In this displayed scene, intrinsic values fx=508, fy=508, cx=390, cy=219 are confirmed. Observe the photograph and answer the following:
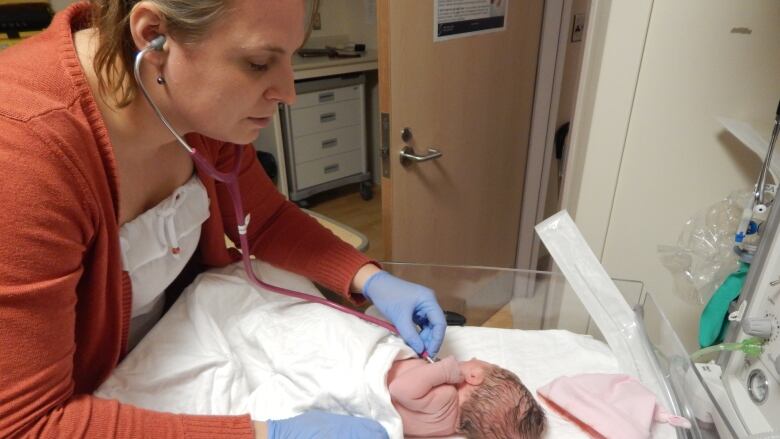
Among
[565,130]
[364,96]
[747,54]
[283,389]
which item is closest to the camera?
[283,389]

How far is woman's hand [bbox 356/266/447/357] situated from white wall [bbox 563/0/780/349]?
608 millimetres

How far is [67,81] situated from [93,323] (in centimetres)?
34

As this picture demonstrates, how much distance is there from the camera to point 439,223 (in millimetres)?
1700

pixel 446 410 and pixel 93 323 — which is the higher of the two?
pixel 93 323

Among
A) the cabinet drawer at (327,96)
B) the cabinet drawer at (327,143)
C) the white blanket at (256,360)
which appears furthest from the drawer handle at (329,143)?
the white blanket at (256,360)

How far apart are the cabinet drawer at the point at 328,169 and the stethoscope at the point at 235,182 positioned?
7.15 feet

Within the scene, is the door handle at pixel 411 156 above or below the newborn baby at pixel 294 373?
above

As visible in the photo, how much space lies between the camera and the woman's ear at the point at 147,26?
632mm

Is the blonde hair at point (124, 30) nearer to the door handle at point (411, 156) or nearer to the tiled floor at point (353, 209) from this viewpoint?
the door handle at point (411, 156)

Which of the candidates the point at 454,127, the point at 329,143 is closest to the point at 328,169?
the point at 329,143

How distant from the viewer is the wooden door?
1.34 m

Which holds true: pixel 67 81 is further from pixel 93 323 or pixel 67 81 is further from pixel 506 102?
pixel 506 102

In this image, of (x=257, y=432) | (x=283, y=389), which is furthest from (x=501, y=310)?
(x=257, y=432)

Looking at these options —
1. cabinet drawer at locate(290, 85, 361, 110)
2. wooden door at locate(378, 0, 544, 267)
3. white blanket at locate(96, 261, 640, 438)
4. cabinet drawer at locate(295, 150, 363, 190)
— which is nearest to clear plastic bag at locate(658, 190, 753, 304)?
white blanket at locate(96, 261, 640, 438)
